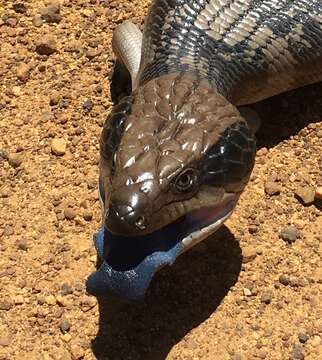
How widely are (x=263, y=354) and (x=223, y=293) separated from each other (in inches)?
14.4

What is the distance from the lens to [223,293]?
17.0 feet

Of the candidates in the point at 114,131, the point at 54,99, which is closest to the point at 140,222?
the point at 114,131

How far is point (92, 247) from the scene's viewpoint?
17.5 ft

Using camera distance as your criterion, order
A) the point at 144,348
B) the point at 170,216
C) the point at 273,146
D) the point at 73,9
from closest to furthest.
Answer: the point at 170,216 → the point at 144,348 → the point at 273,146 → the point at 73,9

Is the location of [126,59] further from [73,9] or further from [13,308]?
[13,308]

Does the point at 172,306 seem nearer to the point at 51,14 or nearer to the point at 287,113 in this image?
the point at 287,113

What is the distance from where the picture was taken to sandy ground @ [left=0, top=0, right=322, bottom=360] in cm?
503

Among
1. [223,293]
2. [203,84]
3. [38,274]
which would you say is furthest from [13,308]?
[203,84]

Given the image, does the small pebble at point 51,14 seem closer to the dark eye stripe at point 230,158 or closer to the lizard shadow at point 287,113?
the lizard shadow at point 287,113

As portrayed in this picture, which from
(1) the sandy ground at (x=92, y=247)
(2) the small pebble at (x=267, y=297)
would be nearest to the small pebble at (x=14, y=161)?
(1) the sandy ground at (x=92, y=247)

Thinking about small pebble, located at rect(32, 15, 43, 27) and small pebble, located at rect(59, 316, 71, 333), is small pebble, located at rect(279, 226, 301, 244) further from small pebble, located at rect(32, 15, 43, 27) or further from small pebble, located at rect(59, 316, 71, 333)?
small pebble, located at rect(32, 15, 43, 27)

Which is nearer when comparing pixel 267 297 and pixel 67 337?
pixel 67 337

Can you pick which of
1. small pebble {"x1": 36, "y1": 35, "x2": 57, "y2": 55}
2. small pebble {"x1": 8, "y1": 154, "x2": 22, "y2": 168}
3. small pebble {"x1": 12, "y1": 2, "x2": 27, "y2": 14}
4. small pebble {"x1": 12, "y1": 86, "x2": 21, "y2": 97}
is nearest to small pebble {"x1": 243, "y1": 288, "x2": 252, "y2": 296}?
small pebble {"x1": 8, "y1": 154, "x2": 22, "y2": 168}

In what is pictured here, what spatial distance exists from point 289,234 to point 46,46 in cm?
185
